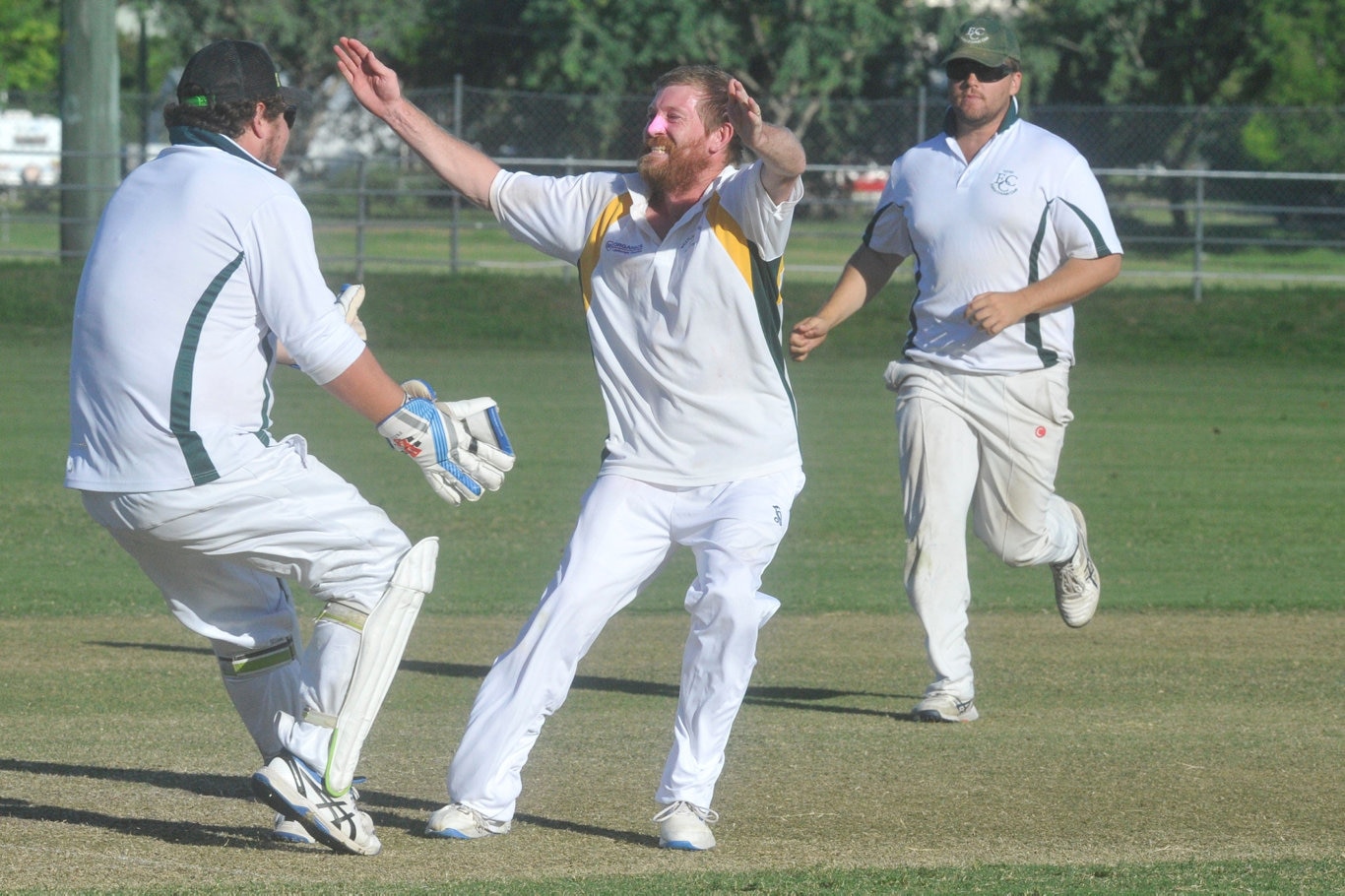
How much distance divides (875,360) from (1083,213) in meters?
15.6

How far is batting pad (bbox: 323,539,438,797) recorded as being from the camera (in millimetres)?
4559

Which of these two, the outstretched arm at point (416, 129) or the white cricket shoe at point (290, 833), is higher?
the outstretched arm at point (416, 129)

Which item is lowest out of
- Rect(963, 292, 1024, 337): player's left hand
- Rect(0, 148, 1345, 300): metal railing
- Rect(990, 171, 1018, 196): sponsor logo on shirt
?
Rect(0, 148, 1345, 300): metal railing

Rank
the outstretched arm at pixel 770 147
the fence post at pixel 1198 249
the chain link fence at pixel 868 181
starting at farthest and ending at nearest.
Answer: the chain link fence at pixel 868 181 → the fence post at pixel 1198 249 → the outstretched arm at pixel 770 147

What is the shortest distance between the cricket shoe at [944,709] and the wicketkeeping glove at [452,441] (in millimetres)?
2190

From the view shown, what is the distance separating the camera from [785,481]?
511 cm

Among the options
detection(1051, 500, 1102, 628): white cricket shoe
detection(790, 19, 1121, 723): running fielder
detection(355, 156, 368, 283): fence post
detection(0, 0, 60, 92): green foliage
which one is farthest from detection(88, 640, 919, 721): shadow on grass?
detection(0, 0, 60, 92): green foliage

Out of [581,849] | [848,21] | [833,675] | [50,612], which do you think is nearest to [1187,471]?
[833,675]

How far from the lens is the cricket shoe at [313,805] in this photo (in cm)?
450

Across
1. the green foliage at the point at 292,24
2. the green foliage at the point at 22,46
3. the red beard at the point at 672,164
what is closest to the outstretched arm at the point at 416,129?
the red beard at the point at 672,164

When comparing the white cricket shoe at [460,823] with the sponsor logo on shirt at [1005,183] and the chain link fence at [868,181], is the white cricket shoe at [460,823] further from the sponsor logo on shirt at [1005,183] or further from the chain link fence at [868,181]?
the chain link fence at [868,181]

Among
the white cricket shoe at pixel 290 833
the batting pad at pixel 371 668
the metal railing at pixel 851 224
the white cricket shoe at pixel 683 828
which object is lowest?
the metal railing at pixel 851 224

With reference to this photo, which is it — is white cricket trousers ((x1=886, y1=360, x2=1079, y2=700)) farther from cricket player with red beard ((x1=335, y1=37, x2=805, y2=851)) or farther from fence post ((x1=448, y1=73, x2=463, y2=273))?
fence post ((x1=448, y1=73, x2=463, y2=273))

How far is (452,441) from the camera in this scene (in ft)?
15.3
